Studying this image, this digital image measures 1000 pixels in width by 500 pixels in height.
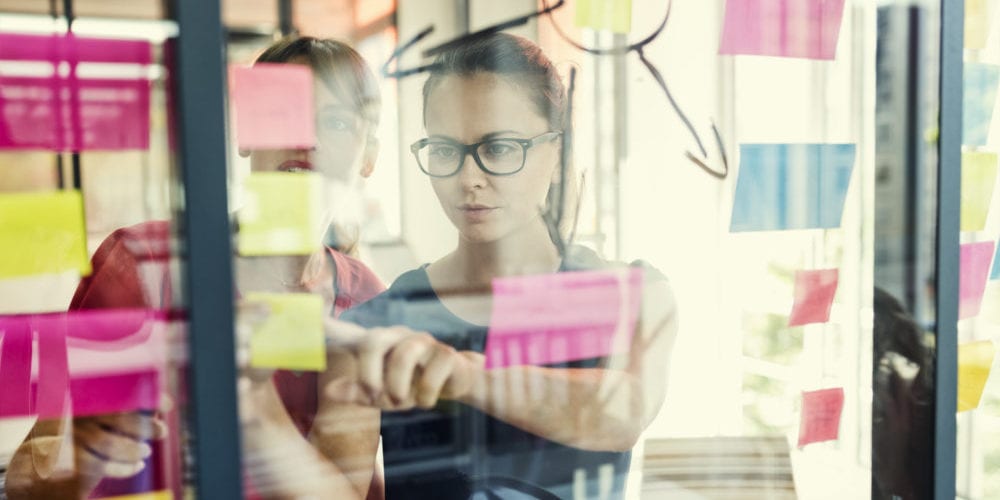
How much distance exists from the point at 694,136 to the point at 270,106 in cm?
94

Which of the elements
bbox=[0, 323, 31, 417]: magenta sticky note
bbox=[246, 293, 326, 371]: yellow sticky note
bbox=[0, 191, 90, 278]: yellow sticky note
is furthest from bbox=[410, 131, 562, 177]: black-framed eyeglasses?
bbox=[0, 323, 31, 417]: magenta sticky note

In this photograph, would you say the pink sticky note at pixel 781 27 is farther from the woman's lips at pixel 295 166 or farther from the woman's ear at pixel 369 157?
the woman's lips at pixel 295 166

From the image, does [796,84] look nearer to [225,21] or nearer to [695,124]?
[695,124]

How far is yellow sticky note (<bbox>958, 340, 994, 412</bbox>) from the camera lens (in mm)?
1607

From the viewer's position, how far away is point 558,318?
4.92 ft

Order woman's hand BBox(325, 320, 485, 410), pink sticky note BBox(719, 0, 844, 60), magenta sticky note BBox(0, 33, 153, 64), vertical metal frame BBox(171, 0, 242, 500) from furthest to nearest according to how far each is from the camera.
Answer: pink sticky note BBox(719, 0, 844, 60)
woman's hand BBox(325, 320, 485, 410)
magenta sticky note BBox(0, 33, 153, 64)
vertical metal frame BBox(171, 0, 242, 500)

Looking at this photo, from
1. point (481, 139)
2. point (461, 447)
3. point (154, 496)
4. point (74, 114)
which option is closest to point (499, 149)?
point (481, 139)

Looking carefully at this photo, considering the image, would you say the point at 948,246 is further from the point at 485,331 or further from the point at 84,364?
the point at 84,364

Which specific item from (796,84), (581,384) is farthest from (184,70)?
(796,84)

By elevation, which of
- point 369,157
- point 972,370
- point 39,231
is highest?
point 369,157

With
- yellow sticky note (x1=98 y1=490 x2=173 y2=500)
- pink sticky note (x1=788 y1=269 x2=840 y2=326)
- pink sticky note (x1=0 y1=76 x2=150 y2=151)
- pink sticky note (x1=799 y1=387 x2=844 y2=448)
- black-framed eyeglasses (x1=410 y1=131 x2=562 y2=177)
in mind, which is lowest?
pink sticky note (x1=799 y1=387 x2=844 y2=448)

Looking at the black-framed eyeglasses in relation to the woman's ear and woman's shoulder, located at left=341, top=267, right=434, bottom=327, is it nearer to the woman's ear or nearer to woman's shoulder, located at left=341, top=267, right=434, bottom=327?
the woman's ear

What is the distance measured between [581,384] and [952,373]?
0.72m

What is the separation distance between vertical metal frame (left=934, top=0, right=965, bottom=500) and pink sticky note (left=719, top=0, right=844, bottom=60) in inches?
7.9
